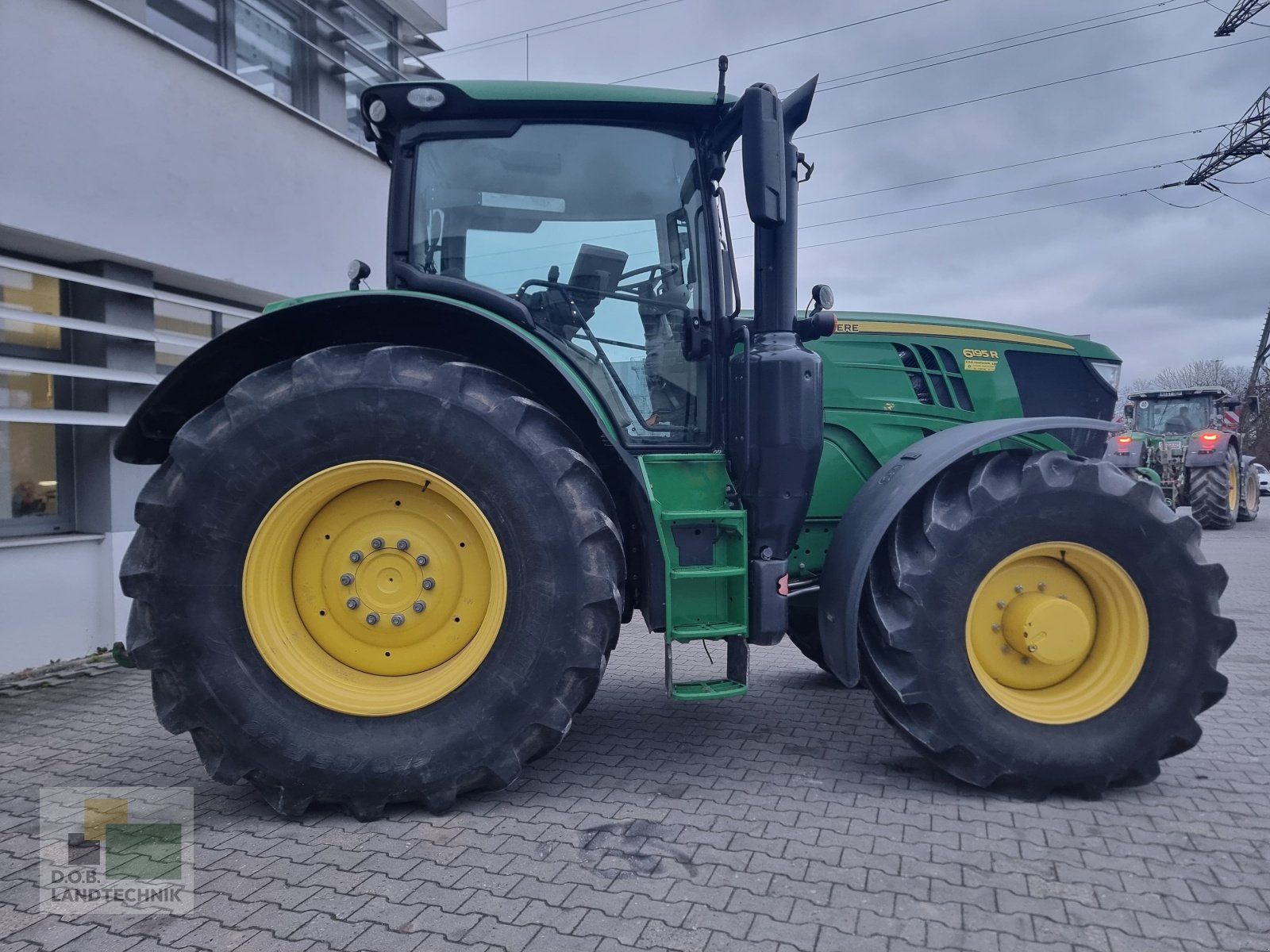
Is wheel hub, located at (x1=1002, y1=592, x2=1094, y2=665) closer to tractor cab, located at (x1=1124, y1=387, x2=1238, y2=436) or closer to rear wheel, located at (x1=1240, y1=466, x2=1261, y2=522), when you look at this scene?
tractor cab, located at (x1=1124, y1=387, x2=1238, y2=436)

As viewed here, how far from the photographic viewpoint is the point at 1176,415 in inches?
611

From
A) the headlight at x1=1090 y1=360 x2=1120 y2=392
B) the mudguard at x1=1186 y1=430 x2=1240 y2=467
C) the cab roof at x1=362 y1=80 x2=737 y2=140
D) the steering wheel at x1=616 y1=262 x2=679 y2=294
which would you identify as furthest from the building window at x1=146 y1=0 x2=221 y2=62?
the mudguard at x1=1186 y1=430 x2=1240 y2=467

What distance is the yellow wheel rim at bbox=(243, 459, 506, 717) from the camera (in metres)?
2.73

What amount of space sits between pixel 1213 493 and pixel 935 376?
40.4ft

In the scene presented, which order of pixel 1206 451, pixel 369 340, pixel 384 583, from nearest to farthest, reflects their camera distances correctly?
1. pixel 384 583
2. pixel 369 340
3. pixel 1206 451

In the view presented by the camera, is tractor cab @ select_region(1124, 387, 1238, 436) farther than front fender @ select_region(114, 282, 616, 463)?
Yes

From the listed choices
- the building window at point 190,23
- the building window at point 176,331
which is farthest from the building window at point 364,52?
the building window at point 176,331

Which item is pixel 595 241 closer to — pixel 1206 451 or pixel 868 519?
pixel 868 519

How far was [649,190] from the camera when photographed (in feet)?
10.3

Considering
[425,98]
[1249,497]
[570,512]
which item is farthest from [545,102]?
[1249,497]

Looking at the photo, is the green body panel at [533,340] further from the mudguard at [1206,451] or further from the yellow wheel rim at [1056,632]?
the mudguard at [1206,451]

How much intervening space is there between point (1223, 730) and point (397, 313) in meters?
3.84

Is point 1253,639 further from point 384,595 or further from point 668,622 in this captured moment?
point 384,595

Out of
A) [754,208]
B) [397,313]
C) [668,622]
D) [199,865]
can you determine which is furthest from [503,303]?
[199,865]
